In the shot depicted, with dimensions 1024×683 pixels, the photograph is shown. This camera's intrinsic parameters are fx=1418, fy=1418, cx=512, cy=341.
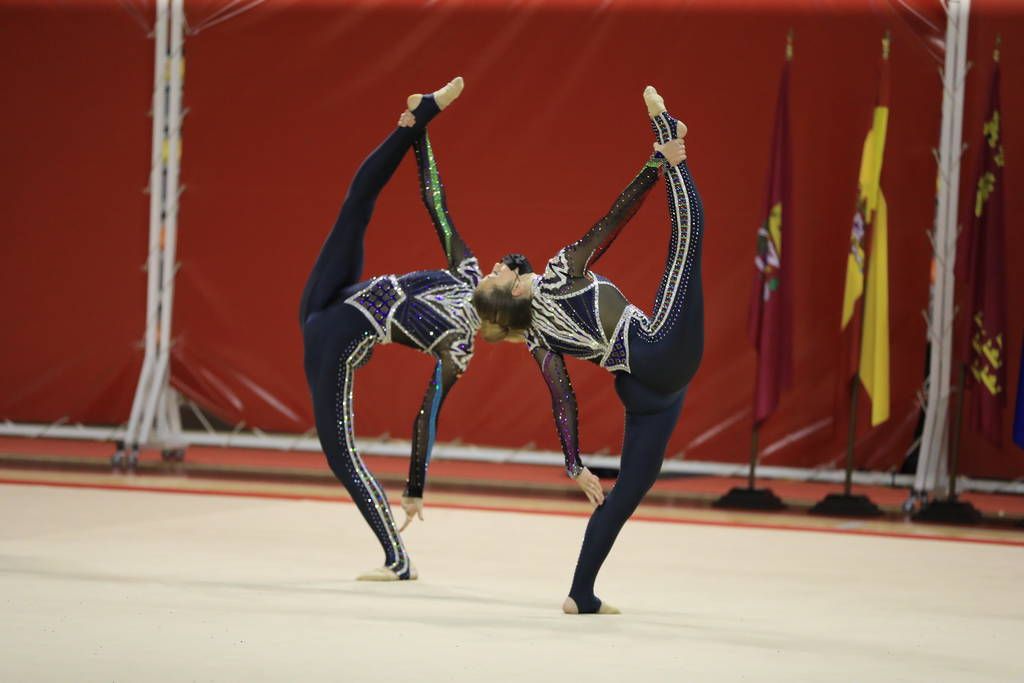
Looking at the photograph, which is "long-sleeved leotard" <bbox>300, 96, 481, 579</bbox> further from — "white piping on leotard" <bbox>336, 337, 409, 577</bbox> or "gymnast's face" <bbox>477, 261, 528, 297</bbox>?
"gymnast's face" <bbox>477, 261, 528, 297</bbox>

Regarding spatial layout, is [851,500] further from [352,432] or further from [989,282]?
[352,432]

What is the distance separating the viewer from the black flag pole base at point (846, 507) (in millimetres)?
6621

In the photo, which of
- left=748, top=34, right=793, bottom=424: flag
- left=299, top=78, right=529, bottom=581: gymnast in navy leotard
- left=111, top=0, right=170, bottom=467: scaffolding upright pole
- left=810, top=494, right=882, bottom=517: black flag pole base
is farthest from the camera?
left=111, top=0, right=170, bottom=467: scaffolding upright pole

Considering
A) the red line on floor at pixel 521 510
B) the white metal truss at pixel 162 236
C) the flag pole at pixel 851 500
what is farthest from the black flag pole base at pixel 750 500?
the white metal truss at pixel 162 236

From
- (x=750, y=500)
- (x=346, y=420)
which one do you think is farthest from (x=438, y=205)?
(x=750, y=500)

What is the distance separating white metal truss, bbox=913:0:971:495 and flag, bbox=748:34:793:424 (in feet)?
2.32

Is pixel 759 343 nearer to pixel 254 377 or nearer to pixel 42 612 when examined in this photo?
pixel 254 377

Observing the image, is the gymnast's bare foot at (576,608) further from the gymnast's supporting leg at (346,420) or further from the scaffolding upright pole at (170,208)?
the scaffolding upright pole at (170,208)

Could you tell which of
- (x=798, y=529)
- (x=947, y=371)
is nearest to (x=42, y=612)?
(x=798, y=529)

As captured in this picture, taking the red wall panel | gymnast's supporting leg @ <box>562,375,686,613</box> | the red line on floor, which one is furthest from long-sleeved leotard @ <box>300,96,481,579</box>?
the red wall panel

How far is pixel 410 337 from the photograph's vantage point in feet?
14.8

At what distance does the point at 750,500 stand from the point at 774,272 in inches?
43.1

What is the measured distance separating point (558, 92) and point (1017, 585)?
155 inches

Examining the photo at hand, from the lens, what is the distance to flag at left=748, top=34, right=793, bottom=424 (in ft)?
22.1
